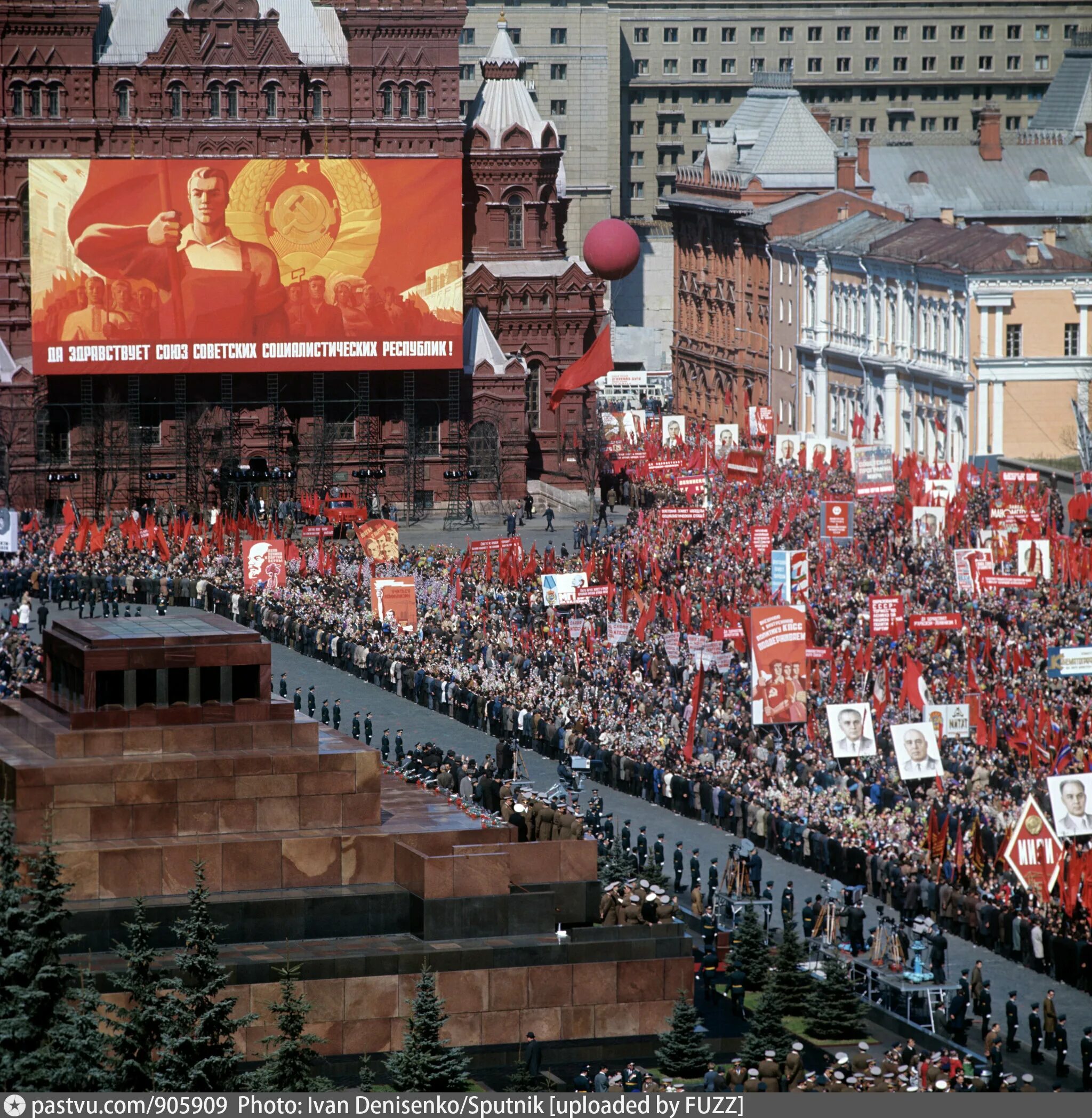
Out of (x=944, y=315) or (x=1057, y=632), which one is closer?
(x=1057, y=632)

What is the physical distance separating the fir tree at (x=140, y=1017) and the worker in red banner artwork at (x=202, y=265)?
57.6 meters

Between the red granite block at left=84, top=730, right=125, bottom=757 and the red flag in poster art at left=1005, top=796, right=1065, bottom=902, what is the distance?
40.7 feet

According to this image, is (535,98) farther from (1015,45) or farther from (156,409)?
(156,409)

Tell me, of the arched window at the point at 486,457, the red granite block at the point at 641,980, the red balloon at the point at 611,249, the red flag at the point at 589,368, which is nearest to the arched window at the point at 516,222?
the red balloon at the point at 611,249

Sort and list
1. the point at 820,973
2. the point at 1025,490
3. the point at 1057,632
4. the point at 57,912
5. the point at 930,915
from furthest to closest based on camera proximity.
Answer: the point at 1025,490 < the point at 1057,632 < the point at 930,915 < the point at 820,973 < the point at 57,912

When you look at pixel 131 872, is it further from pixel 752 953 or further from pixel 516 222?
pixel 516 222

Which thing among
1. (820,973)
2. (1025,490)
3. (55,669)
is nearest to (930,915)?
(820,973)

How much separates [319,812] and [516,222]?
59444 millimetres

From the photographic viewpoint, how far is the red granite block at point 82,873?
36469 millimetres

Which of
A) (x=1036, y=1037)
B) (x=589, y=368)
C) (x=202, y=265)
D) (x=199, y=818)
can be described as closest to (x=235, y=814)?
(x=199, y=818)

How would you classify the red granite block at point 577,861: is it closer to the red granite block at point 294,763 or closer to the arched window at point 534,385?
the red granite block at point 294,763

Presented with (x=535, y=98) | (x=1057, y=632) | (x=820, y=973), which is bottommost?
(x=820, y=973)

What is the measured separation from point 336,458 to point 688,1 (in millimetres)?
65485

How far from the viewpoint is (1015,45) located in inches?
6004
